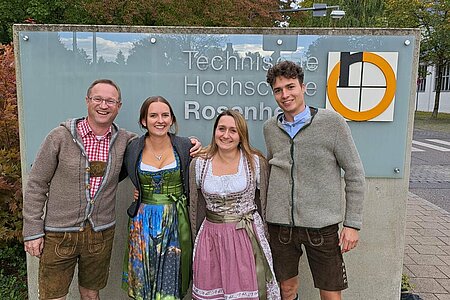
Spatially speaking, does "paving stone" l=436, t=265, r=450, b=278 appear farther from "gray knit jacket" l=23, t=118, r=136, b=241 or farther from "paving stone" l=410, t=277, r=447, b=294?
"gray knit jacket" l=23, t=118, r=136, b=241

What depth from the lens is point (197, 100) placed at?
3482 millimetres

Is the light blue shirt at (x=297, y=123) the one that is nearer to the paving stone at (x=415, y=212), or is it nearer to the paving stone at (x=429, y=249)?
the paving stone at (x=429, y=249)

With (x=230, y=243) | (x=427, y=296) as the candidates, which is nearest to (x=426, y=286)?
(x=427, y=296)

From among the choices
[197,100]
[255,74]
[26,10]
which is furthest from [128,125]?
[26,10]

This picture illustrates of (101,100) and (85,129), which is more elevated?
(101,100)

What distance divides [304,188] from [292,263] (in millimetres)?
566

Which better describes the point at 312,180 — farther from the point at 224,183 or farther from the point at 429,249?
the point at 429,249

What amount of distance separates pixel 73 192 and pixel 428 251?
4146 mm

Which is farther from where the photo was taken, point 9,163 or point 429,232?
point 429,232

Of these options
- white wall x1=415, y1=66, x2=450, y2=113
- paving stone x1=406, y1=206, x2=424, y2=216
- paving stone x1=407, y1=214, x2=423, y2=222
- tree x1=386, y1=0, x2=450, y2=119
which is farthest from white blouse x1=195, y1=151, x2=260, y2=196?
white wall x1=415, y1=66, x2=450, y2=113

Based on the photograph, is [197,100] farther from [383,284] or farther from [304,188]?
[383,284]

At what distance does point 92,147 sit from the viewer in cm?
269

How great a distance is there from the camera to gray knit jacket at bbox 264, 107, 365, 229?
8.57 feet

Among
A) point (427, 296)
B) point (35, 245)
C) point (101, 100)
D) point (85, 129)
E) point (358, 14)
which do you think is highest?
point (358, 14)
